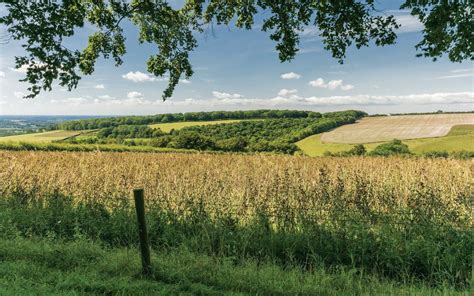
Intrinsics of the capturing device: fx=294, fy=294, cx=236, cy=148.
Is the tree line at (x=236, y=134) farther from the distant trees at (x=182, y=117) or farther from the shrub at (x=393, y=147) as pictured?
the shrub at (x=393, y=147)

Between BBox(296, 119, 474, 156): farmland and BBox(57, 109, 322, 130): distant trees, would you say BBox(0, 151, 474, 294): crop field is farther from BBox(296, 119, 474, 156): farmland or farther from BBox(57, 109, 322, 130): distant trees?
BBox(57, 109, 322, 130): distant trees

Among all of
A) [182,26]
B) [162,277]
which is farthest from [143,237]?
[182,26]

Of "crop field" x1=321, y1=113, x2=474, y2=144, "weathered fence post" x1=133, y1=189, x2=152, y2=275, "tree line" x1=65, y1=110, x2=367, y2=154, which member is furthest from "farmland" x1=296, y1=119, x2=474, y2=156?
"weathered fence post" x1=133, y1=189, x2=152, y2=275

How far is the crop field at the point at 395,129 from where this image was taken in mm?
49938

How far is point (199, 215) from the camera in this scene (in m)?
6.46

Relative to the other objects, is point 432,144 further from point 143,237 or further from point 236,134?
point 143,237

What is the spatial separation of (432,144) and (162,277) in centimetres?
4968

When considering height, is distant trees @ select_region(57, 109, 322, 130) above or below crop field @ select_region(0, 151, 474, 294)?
above

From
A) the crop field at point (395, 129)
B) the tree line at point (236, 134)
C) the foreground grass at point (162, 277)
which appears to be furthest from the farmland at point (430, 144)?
the foreground grass at point (162, 277)

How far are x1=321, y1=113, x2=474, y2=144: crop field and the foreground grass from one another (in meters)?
46.5

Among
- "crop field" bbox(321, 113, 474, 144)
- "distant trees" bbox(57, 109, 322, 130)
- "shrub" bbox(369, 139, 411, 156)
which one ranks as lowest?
"shrub" bbox(369, 139, 411, 156)

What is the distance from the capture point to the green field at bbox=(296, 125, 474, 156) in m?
40.7

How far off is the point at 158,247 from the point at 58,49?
4.86 m

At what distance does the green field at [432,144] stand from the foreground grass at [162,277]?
39.7 meters
